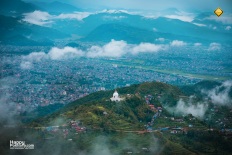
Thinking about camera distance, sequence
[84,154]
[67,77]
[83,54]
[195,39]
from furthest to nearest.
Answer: [195,39] → [83,54] → [67,77] → [84,154]

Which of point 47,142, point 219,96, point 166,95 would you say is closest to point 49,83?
point 166,95

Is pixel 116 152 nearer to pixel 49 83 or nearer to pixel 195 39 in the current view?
pixel 49 83

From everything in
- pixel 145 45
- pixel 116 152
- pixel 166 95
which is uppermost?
pixel 145 45

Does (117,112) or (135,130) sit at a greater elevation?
(117,112)

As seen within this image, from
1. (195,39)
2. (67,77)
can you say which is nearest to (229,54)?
(195,39)

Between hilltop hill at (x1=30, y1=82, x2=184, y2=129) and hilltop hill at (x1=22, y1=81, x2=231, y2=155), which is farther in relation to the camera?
hilltop hill at (x1=30, y1=82, x2=184, y2=129)

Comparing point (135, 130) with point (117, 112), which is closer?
point (135, 130)

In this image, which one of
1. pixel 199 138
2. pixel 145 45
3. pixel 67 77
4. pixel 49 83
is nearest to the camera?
pixel 199 138

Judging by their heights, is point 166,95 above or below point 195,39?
below

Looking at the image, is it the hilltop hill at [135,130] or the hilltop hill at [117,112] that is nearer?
the hilltop hill at [135,130]

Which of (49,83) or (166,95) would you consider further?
(49,83)
